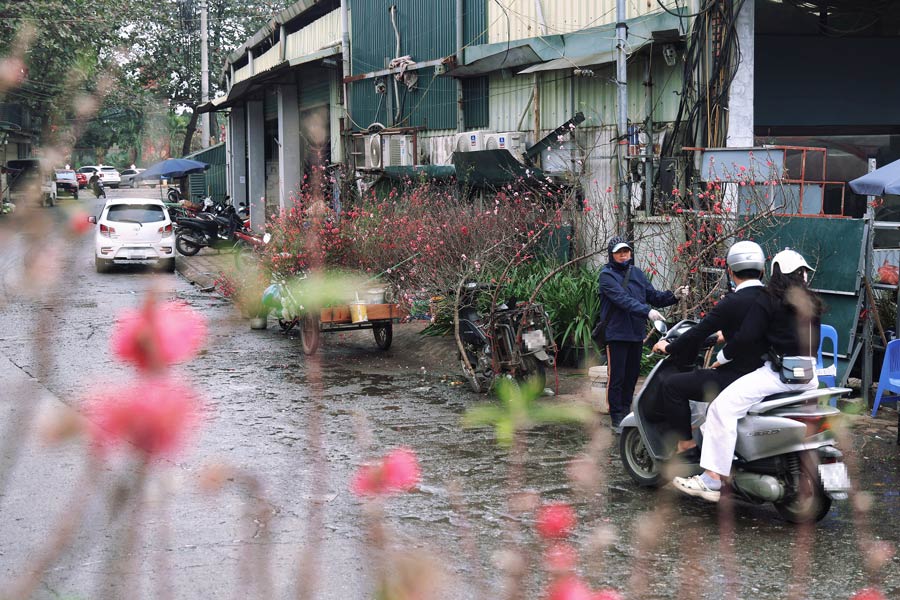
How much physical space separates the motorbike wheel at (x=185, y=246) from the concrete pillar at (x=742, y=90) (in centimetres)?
1663

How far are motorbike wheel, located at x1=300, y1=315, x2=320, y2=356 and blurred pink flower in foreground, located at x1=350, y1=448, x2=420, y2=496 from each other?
4445mm

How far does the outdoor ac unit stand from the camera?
2030 cm

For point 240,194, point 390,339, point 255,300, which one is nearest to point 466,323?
point 390,339

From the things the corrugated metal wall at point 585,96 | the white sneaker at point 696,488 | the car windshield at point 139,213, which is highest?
the corrugated metal wall at point 585,96

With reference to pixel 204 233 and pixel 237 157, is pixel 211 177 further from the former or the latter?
pixel 204 233

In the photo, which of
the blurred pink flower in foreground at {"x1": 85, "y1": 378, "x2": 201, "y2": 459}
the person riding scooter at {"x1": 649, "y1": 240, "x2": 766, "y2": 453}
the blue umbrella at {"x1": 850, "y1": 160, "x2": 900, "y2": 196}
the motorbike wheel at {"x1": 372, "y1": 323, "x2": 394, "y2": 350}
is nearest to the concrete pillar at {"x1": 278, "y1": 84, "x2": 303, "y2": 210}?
the motorbike wheel at {"x1": 372, "y1": 323, "x2": 394, "y2": 350}

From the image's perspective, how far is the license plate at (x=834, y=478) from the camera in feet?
18.4

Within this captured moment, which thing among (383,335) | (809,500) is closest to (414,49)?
(383,335)

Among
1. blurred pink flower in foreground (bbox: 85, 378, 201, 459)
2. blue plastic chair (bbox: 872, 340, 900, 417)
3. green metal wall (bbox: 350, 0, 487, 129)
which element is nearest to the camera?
blurred pink flower in foreground (bbox: 85, 378, 201, 459)

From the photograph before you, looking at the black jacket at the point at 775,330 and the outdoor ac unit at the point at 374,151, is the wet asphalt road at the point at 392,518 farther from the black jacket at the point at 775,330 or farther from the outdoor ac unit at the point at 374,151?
the outdoor ac unit at the point at 374,151

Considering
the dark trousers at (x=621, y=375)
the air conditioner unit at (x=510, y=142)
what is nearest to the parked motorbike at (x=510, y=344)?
the dark trousers at (x=621, y=375)

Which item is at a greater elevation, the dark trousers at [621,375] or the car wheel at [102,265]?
the car wheel at [102,265]

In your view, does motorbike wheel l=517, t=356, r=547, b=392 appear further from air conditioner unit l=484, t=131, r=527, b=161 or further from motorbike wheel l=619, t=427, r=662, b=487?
air conditioner unit l=484, t=131, r=527, b=161

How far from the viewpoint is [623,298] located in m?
8.16
